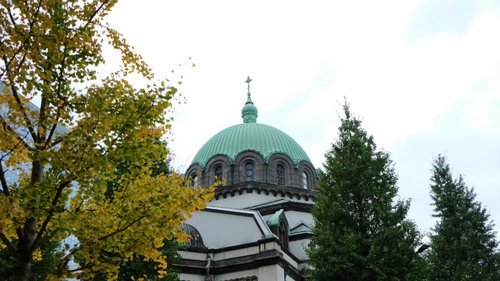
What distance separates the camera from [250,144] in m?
34.7

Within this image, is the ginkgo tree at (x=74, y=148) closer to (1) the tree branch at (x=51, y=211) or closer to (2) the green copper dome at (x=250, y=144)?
(1) the tree branch at (x=51, y=211)

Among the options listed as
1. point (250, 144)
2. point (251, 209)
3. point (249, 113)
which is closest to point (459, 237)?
point (251, 209)

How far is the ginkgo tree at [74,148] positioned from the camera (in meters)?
7.16

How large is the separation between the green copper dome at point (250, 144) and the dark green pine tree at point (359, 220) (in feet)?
57.4

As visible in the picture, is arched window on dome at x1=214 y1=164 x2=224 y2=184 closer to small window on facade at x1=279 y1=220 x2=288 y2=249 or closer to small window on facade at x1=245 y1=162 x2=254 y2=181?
small window on facade at x1=245 y1=162 x2=254 y2=181

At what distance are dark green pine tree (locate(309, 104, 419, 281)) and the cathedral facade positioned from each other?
8461 millimetres

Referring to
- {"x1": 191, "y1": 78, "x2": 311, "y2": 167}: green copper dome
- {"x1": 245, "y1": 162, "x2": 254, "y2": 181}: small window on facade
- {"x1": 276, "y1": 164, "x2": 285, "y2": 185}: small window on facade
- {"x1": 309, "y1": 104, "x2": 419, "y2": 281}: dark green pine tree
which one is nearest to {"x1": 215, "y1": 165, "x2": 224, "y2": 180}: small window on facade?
{"x1": 191, "y1": 78, "x2": 311, "y2": 167}: green copper dome

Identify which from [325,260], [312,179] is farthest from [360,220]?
[312,179]

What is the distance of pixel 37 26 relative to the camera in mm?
7703

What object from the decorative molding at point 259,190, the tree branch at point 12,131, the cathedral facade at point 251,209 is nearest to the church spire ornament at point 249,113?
the cathedral facade at point 251,209

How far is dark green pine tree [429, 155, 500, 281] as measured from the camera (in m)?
19.9

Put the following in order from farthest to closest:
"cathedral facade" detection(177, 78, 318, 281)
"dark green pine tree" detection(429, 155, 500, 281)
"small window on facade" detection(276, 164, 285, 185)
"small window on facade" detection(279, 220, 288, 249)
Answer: "small window on facade" detection(276, 164, 285, 185) < "small window on facade" detection(279, 220, 288, 249) < "cathedral facade" detection(177, 78, 318, 281) < "dark green pine tree" detection(429, 155, 500, 281)

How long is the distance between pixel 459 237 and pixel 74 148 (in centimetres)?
1876

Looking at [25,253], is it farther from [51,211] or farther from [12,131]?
[12,131]
